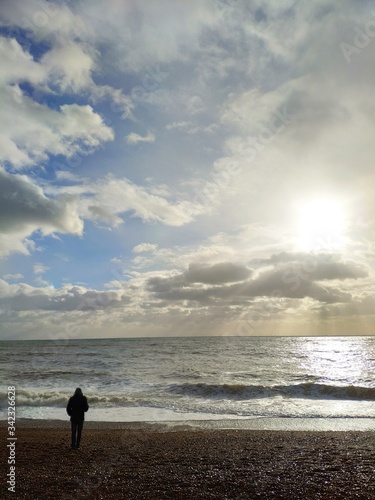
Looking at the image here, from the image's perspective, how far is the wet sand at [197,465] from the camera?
754cm

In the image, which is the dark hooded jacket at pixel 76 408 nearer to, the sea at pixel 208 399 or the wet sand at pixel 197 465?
the wet sand at pixel 197 465

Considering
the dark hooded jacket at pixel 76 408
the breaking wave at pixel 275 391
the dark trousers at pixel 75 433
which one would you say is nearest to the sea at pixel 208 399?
the breaking wave at pixel 275 391

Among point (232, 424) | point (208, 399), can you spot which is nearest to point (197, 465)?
point (232, 424)

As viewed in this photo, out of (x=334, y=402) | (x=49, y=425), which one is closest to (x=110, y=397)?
(x=49, y=425)

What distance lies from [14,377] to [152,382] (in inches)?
571

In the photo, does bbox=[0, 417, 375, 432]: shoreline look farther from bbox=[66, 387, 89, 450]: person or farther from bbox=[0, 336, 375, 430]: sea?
bbox=[66, 387, 89, 450]: person

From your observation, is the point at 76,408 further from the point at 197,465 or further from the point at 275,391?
the point at 275,391

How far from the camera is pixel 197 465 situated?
31.5 feet

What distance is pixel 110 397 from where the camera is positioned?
2412cm

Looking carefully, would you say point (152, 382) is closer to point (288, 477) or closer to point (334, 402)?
point (334, 402)

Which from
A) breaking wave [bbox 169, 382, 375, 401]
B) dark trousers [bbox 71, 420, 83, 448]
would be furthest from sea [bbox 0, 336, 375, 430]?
dark trousers [bbox 71, 420, 83, 448]

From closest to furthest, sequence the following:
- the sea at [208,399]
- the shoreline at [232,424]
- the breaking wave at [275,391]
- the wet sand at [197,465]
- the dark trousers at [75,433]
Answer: the wet sand at [197,465]
the dark trousers at [75,433]
the shoreline at [232,424]
the sea at [208,399]
the breaking wave at [275,391]

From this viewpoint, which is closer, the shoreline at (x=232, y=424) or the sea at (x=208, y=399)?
the shoreline at (x=232, y=424)

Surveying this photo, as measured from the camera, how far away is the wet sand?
754cm
